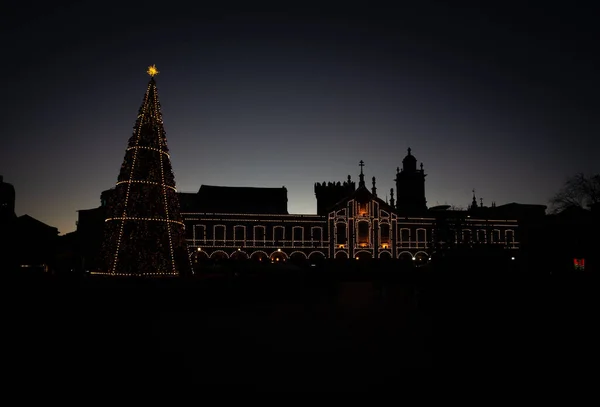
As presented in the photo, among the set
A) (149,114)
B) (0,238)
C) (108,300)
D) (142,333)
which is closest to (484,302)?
(142,333)

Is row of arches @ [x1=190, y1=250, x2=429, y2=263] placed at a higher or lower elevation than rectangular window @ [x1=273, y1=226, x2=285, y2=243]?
lower

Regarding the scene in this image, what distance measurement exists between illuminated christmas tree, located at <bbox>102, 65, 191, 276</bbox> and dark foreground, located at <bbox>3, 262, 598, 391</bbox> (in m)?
4.14

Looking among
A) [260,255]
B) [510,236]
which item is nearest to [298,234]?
[260,255]

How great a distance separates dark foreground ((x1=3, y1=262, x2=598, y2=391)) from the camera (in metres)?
7.31

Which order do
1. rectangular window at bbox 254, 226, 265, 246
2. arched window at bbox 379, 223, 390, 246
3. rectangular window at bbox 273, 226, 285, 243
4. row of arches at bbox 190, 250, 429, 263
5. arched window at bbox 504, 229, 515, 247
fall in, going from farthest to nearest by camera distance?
1. arched window at bbox 504, 229, 515, 247
2. arched window at bbox 379, 223, 390, 246
3. rectangular window at bbox 273, 226, 285, 243
4. rectangular window at bbox 254, 226, 265, 246
5. row of arches at bbox 190, 250, 429, 263

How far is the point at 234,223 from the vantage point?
50.5 meters

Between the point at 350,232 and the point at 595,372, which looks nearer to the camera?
the point at 595,372

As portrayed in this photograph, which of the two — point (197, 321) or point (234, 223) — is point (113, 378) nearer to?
point (197, 321)

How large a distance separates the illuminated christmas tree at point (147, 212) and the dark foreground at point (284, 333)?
4.14m

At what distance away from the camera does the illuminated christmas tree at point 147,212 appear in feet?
64.5

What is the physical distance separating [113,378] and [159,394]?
1.23 metres

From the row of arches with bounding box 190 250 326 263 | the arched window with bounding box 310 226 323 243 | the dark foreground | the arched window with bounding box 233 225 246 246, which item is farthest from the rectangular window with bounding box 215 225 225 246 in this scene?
the dark foreground

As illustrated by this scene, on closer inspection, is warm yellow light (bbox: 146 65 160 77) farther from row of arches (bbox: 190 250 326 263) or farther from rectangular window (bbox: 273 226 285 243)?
rectangular window (bbox: 273 226 285 243)

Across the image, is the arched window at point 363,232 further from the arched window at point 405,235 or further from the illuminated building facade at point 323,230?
the arched window at point 405,235
